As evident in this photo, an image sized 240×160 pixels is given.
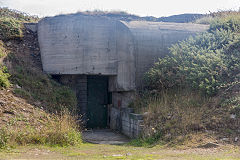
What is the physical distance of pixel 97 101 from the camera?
41.3 feet

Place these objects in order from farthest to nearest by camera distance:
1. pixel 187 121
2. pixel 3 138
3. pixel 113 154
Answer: pixel 187 121 → pixel 3 138 → pixel 113 154

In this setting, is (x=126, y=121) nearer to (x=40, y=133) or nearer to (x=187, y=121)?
(x=187, y=121)

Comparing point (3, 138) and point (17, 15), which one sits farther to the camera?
point (17, 15)

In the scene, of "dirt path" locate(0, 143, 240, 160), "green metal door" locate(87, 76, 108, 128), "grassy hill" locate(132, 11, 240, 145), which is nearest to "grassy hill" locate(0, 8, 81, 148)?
"dirt path" locate(0, 143, 240, 160)

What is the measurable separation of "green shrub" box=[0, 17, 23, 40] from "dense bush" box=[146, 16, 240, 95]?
5683mm

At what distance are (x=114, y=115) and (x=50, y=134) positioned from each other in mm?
4656

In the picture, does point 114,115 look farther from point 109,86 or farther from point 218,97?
point 218,97

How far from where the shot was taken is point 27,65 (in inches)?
451

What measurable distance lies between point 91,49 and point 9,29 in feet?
12.0

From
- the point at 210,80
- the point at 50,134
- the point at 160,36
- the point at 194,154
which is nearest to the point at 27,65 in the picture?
the point at 50,134

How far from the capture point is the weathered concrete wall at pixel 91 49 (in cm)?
1147

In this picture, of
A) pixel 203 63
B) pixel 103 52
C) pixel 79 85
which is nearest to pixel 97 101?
pixel 79 85

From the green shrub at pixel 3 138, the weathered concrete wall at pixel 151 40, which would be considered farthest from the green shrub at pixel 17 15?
the green shrub at pixel 3 138

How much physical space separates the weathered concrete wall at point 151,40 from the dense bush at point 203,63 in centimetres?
41
